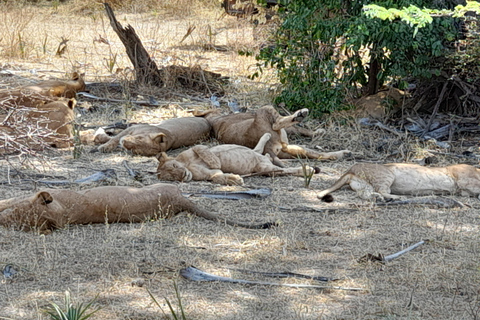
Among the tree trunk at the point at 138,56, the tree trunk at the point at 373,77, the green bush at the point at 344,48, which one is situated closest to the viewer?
the green bush at the point at 344,48

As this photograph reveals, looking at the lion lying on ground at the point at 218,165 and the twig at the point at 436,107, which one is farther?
the twig at the point at 436,107

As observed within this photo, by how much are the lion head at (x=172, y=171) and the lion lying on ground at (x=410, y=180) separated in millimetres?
1570

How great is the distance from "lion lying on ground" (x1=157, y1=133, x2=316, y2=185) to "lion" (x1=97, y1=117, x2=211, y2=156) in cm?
90

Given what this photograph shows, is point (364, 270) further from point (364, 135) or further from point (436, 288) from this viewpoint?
point (364, 135)

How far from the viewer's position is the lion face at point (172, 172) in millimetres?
7445

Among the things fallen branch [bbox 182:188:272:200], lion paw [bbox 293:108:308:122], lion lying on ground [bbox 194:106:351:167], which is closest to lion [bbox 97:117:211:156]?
lion lying on ground [bbox 194:106:351:167]

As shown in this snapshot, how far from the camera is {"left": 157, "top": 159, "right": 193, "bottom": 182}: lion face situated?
745 centimetres

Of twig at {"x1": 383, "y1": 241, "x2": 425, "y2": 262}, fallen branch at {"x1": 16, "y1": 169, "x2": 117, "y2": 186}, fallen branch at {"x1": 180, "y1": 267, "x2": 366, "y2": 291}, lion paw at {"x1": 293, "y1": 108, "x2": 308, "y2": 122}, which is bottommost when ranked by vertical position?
fallen branch at {"x1": 16, "y1": 169, "x2": 117, "y2": 186}

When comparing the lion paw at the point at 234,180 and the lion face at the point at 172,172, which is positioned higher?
the lion face at the point at 172,172

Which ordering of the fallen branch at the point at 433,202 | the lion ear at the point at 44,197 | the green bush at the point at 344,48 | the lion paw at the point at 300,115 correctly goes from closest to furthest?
1. the lion ear at the point at 44,197
2. the fallen branch at the point at 433,202
3. the lion paw at the point at 300,115
4. the green bush at the point at 344,48

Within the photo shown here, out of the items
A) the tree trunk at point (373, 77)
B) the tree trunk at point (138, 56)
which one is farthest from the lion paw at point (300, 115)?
the tree trunk at point (138, 56)

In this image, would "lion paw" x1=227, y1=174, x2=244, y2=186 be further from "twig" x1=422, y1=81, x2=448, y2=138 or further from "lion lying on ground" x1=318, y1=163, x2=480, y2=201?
"twig" x1=422, y1=81, x2=448, y2=138

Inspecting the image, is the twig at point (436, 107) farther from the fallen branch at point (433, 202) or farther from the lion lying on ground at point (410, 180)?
the fallen branch at point (433, 202)

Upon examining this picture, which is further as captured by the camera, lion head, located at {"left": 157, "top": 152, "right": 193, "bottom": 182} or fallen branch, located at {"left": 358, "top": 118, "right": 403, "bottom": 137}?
fallen branch, located at {"left": 358, "top": 118, "right": 403, "bottom": 137}
